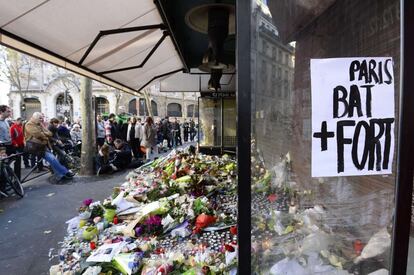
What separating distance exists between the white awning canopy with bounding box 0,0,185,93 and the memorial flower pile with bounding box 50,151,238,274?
195 cm

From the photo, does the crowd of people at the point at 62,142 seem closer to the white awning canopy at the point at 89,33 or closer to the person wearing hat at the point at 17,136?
the person wearing hat at the point at 17,136

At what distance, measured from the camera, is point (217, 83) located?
6.21 metres

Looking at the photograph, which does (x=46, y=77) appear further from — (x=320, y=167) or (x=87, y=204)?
(x=320, y=167)

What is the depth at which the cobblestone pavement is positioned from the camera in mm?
3504

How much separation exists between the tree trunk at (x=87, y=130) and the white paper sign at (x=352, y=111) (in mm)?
8105

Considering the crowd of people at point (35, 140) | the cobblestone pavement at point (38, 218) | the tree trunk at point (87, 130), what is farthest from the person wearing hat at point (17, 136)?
the tree trunk at point (87, 130)

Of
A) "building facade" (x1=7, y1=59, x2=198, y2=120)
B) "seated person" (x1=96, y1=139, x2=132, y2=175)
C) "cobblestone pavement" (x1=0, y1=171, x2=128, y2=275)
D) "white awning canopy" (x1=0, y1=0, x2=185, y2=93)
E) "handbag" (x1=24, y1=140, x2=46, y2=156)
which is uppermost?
"building facade" (x1=7, y1=59, x2=198, y2=120)

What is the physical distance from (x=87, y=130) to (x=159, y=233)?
6.45 metres

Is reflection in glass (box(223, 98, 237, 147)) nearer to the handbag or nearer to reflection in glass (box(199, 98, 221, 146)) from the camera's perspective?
reflection in glass (box(199, 98, 221, 146))

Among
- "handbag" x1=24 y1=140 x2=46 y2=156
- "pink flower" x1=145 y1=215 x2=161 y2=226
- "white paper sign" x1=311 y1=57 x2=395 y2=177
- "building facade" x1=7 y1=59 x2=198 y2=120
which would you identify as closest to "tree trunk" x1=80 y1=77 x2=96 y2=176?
"handbag" x1=24 y1=140 x2=46 y2=156

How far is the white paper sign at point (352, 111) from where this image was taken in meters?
1.43

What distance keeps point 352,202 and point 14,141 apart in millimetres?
9480

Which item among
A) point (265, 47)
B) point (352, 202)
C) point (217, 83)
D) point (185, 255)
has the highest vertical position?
point (217, 83)

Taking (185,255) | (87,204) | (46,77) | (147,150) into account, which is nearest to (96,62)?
(87,204)
